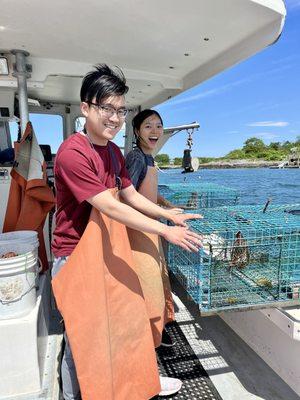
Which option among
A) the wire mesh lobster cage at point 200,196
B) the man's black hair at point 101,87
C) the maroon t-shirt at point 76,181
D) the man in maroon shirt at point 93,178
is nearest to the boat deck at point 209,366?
the man in maroon shirt at point 93,178

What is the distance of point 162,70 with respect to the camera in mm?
3613

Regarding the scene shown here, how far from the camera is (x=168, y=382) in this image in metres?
2.29

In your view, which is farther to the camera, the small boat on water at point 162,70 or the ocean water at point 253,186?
the ocean water at point 253,186

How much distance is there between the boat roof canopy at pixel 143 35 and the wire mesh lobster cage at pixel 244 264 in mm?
1467

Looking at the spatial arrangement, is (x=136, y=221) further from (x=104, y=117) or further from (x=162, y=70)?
(x=162, y=70)

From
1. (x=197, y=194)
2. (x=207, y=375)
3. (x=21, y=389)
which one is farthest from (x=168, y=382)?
(x=197, y=194)

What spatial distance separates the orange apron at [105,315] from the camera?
172 cm

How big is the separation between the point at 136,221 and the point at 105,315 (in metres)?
0.57

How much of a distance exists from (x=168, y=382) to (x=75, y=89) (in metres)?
3.99

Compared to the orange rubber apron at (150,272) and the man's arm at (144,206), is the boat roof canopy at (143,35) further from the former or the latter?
the orange rubber apron at (150,272)

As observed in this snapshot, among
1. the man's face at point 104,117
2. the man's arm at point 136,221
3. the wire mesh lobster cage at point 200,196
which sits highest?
the man's face at point 104,117

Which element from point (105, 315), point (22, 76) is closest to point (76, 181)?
point (105, 315)

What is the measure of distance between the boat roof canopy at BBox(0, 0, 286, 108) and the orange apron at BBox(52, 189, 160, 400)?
137 centimetres

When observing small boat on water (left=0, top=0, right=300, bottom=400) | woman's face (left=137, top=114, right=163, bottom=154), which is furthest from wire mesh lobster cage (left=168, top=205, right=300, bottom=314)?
woman's face (left=137, top=114, right=163, bottom=154)
